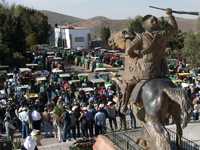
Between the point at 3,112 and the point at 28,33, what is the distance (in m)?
47.1

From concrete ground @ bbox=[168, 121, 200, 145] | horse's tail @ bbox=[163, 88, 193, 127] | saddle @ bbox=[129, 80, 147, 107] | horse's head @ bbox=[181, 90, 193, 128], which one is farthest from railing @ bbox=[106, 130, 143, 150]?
concrete ground @ bbox=[168, 121, 200, 145]

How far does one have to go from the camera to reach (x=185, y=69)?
4344cm

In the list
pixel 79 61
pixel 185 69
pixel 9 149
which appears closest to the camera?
pixel 9 149

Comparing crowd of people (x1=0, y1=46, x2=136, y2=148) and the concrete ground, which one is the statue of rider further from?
the concrete ground

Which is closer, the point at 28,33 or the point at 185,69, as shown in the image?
the point at 185,69

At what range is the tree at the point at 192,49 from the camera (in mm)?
49062

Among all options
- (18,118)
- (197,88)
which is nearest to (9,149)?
(18,118)

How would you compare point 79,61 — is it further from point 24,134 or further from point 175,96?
point 175,96

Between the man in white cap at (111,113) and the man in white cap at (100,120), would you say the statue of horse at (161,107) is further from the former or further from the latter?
the man in white cap at (111,113)

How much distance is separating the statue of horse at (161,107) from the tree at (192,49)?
35704 millimetres

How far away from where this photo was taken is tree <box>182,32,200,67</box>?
161 ft

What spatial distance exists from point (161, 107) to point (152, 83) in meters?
0.70

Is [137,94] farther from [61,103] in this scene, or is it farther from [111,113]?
[61,103]

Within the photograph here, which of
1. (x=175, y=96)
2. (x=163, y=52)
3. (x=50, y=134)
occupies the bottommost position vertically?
(x=50, y=134)
